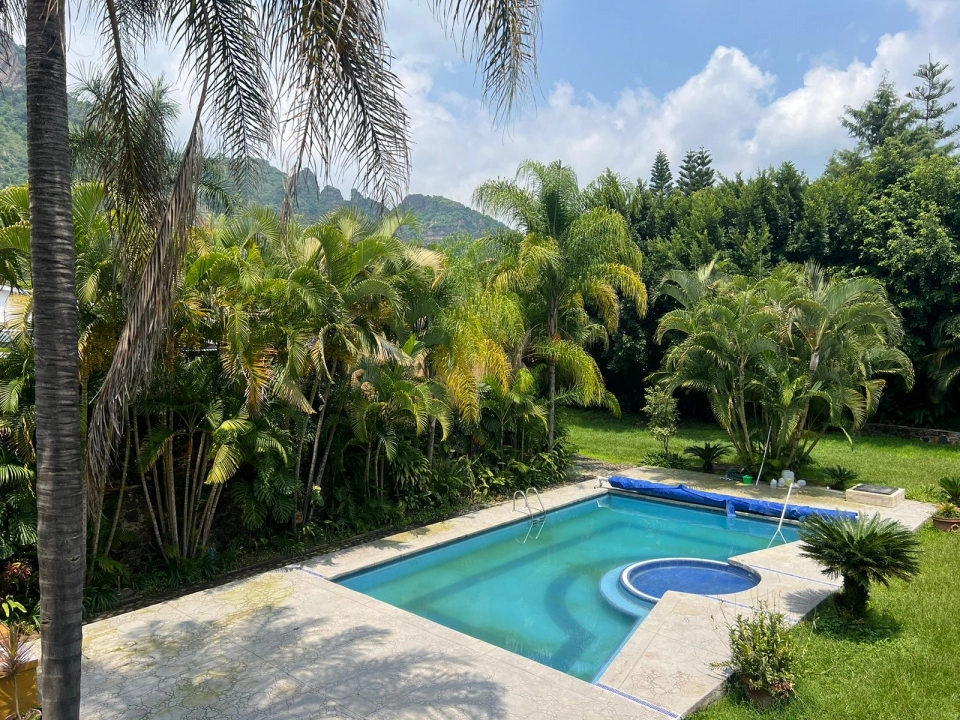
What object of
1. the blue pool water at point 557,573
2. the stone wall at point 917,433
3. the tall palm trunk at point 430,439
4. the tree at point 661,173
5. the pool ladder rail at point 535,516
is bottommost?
the blue pool water at point 557,573

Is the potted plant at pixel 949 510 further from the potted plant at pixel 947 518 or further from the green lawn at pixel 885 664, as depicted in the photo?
the green lawn at pixel 885 664

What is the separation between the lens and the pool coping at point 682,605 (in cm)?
521

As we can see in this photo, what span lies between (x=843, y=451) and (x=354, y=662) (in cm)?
1499

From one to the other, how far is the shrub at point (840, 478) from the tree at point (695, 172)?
103 feet

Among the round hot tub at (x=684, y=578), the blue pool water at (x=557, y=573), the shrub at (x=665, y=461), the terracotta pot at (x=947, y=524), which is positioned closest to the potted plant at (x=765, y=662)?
the blue pool water at (x=557, y=573)

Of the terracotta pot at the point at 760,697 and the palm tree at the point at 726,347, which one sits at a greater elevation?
the palm tree at the point at 726,347

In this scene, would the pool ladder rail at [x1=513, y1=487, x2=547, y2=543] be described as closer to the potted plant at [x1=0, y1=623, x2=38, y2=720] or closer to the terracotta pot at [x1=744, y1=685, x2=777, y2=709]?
the terracotta pot at [x1=744, y1=685, x2=777, y2=709]

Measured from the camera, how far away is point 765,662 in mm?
4938

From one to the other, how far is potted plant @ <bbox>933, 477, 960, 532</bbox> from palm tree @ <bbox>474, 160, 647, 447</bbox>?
5.93 meters

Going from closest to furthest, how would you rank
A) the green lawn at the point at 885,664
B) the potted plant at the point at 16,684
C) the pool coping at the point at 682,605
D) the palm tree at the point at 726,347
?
1. the potted plant at the point at 16,684
2. the green lawn at the point at 885,664
3. the pool coping at the point at 682,605
4. the palm tree at the point at 726,347

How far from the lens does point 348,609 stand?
698 cm

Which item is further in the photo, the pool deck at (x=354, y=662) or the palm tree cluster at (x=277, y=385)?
the palm tree cluster at (x=277, y=385)

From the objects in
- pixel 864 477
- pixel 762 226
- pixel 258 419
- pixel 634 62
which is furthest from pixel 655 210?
pixel 258 419

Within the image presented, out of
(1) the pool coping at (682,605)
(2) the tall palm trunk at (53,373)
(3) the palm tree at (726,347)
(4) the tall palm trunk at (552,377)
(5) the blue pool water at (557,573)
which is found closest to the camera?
(2) the tall palm trunk at (53,373)
